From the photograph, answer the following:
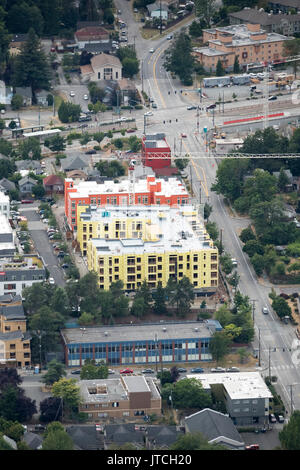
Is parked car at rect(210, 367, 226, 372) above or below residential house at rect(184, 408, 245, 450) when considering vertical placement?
below

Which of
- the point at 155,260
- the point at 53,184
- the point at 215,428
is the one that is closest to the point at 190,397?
the point at 215,428

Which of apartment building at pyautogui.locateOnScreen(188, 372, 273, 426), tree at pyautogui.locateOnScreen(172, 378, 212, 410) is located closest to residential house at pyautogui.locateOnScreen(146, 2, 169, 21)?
apartment building at pyautogui.locateOnScreen(188, 372, 273, 426)

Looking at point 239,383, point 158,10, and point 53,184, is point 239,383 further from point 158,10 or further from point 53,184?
point 158,10

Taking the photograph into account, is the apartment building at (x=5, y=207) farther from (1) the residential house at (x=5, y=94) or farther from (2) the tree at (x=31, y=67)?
(2) the tree at (x=31, y=67)

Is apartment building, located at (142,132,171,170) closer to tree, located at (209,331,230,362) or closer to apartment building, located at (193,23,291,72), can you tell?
apartment building, located at (193,23,291,72)

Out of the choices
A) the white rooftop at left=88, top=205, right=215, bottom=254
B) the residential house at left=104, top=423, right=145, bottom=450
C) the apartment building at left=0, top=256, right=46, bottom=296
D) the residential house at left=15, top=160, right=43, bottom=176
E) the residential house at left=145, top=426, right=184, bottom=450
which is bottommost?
the residential house at left=15, top=160, right=43, bottom=176

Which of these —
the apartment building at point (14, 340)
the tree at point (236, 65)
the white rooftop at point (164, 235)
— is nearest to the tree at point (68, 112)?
the tree at point (236, 65)
